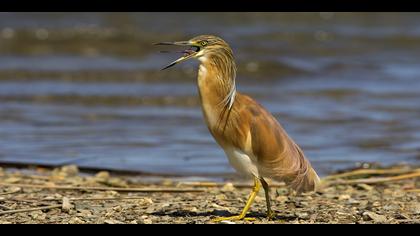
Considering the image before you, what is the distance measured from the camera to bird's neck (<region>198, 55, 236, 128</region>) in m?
5.41

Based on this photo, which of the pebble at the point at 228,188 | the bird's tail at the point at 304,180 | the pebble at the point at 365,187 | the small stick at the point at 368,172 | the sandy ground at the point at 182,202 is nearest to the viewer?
the bird's tail at the point at 304,180

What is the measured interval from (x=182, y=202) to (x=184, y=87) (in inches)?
305

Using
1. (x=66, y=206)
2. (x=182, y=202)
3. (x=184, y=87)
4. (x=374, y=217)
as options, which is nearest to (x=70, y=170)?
(x=182, y=202)

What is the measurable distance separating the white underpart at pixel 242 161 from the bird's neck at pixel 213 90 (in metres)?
0.21

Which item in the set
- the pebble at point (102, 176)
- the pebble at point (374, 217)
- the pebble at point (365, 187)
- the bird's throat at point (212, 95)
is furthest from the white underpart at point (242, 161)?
the pebble at point (102, 176)

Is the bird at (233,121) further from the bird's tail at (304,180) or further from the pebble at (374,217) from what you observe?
the pebble at (374,217)

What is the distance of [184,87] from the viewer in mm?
14172

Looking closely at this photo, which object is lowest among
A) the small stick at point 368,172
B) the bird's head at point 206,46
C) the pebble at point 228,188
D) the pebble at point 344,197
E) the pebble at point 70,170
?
the pebble at point 344,197

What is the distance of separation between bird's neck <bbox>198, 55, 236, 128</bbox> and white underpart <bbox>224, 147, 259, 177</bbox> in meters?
0.21

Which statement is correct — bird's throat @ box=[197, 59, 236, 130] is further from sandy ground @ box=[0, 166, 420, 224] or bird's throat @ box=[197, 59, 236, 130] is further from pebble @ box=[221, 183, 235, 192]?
pebble @ box=[221, 183, 235, 192]

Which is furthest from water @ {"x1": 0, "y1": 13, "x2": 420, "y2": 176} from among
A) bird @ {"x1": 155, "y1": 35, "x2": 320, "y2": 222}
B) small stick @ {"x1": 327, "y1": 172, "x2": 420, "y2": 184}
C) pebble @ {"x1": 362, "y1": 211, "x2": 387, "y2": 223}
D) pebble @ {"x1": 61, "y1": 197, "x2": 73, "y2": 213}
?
bird @ {"x1": 155, "y1": 35, "x2": 320, "y2": 222}

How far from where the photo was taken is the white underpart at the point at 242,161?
5.41 m

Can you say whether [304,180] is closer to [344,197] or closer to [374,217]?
[374,217]
